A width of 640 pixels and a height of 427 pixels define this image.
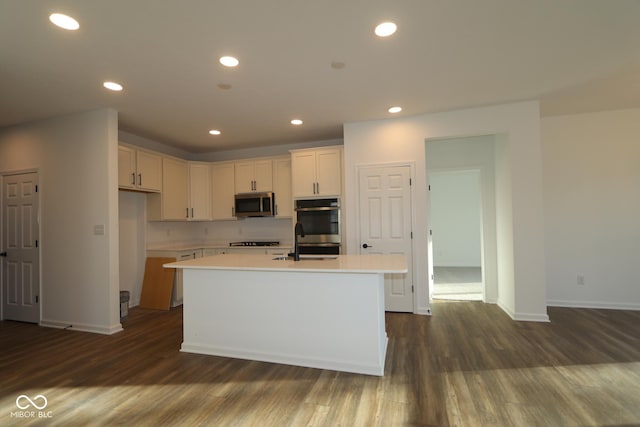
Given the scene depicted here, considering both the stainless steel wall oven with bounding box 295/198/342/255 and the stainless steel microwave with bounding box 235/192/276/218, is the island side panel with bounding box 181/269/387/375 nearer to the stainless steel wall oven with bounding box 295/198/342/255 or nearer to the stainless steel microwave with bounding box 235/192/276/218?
the stainless steel wall oven with bounding box 295/198/342/255

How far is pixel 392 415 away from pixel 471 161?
3.82 m

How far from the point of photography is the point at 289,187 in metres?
5.21

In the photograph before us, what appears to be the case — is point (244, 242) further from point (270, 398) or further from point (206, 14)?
point (206, 14)

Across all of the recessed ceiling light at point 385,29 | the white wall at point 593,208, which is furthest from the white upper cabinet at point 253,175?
the white wall at point 593,208

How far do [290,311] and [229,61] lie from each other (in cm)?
221

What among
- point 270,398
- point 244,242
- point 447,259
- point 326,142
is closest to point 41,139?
point 244,242

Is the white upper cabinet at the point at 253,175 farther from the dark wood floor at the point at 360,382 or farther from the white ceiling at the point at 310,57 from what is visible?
the dark wood floor at the point at 360,382

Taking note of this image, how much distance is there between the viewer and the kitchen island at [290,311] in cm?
256

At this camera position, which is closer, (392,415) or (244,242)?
(392,415)

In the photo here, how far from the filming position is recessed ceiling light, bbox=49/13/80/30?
6.73 ft

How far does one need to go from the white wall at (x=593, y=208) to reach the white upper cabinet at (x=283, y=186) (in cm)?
378

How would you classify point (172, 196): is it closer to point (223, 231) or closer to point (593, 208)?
point (223, 231)

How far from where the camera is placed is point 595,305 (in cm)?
427

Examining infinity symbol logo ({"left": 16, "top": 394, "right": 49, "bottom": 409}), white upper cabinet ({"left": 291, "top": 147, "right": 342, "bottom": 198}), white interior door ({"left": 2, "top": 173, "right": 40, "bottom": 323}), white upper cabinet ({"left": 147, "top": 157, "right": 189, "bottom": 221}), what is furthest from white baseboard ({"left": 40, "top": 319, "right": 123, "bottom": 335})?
white upper cabinet ({"left": 291, "top": 147, "right": 342, "bottom": 198})
